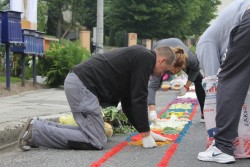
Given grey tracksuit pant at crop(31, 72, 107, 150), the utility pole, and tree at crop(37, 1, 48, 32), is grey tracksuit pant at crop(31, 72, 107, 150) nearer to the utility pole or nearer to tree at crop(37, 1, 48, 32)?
the utility pole

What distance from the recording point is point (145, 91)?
5.05 m

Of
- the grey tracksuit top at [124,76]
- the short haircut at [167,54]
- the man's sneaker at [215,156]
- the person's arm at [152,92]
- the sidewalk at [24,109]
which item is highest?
the short haircut at [167,54]

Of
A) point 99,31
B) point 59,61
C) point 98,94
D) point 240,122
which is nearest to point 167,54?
point 98,94

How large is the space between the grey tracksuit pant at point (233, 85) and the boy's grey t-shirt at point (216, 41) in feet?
0.89

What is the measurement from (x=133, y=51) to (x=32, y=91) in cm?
720

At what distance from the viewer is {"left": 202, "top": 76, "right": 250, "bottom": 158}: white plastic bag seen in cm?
455

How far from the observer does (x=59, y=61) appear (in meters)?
13.4

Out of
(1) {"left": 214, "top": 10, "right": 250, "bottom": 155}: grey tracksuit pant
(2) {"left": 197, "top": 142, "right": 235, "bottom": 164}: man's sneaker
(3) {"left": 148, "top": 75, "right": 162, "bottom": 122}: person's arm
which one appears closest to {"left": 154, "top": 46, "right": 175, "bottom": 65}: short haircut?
(1) {"left": 214, "top": 10, "right": 250, "bottom": 155}: grey tracksuit pant

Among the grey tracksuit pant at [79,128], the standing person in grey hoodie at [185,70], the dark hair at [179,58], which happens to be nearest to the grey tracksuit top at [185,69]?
the standing person in grey hoodie at [185,70]

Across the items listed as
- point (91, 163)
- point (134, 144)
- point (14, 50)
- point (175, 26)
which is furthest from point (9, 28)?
point (175, 26)

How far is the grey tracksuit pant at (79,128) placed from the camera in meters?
5.05

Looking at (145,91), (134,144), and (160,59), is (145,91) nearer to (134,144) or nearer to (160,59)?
(160,59)

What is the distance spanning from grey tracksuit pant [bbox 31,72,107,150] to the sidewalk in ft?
2.63

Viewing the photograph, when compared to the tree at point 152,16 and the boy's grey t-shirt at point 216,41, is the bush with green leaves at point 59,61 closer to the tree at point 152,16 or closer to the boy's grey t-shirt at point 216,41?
the boy's grey t-shirt at point 216,41
